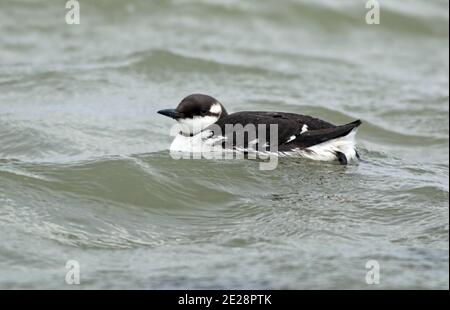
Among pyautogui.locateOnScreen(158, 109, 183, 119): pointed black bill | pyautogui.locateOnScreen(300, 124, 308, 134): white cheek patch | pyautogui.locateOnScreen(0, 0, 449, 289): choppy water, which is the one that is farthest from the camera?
pyautogui.locateOnScreen(158, 109, 183, 119): pointed black bill

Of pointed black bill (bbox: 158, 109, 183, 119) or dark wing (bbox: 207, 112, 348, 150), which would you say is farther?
pointed black bill (bbox: 158, 109, 183, 119)

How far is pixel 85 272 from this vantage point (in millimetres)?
6996

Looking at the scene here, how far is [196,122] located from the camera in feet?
32.0

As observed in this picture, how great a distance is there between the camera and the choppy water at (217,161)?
7250 millimetres

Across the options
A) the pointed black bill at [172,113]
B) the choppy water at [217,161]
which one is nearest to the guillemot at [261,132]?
the pointed black bill at [172,113]

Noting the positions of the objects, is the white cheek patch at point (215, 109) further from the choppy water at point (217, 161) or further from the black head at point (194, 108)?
the choppy water at point (217, 161)

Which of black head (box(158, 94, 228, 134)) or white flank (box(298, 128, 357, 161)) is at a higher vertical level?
black head (box(158, 94, 228, 134))

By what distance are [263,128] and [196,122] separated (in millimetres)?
784

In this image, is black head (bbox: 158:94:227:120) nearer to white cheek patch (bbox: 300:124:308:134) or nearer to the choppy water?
the choppy water

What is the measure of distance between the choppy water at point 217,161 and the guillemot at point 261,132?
207 mm

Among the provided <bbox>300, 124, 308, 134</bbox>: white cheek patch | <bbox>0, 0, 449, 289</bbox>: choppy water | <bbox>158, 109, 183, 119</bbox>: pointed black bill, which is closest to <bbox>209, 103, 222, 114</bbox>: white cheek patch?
<bbox>158, 109, 183, 119</bbox>: pointed black bill

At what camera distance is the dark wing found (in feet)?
30.7

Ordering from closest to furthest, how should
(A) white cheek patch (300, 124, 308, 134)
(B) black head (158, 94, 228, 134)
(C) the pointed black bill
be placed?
(A) white cheek patch (300, 124, 308, 134) < (C) the pointed black bill < (B) black head (158, 94, 228, 134)
